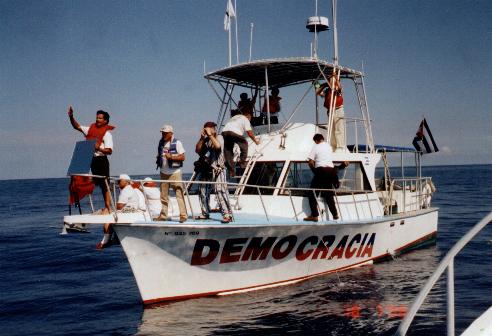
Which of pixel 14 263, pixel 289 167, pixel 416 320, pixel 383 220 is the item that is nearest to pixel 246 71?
pixel 289 167

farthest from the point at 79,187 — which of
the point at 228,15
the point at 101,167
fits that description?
the point at 228,15

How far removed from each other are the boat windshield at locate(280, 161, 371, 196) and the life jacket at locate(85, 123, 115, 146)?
13.6 feet

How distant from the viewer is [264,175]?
400 inches

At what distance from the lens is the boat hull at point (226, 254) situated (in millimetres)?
7559

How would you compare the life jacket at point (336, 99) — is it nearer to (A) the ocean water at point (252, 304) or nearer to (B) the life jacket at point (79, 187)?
(A) the ocean water at point (252, 304)

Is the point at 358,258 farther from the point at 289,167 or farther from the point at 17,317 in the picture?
the point at 17,317

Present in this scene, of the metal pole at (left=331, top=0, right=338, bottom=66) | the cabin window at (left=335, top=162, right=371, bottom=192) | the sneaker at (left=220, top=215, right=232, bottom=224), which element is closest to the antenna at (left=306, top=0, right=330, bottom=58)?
the metal pole at (left=331, top=0, right=338, bottom=66)

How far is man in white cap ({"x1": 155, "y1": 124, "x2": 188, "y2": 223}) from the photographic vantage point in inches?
307

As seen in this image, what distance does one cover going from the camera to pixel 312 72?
37.8ft

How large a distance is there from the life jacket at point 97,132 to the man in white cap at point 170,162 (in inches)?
39.2

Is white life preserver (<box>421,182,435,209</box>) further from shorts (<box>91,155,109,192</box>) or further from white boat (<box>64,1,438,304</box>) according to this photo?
shorts (<box>91,155,109,192</box>)

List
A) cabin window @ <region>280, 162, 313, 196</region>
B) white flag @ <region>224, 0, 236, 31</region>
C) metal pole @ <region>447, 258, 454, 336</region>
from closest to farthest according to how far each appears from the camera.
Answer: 1. metal pole @ <region>447, 258, 454, 336</region>
2. cabin window @ <region>280, 162, 313, 196</region>
3. white flag @ <region>224, 0, 236, 31</region>

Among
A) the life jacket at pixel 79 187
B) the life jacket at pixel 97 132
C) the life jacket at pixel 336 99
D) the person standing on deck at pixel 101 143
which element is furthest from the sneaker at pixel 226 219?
the life jacket at pixel 336 99

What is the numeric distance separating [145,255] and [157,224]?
2.30 ft
